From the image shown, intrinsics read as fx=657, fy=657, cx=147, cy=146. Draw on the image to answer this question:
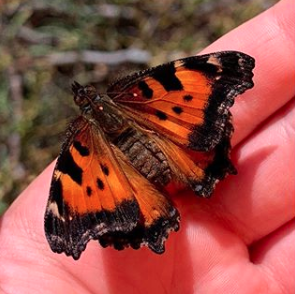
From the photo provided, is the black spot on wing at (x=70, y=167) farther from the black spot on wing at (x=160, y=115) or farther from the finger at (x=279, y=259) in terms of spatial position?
the finger at (x=279, y=259)

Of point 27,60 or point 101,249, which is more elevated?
point 101,249

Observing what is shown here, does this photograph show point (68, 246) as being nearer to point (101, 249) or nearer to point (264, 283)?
point (101, 249)

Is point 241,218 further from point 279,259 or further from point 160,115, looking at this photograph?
point 160,115

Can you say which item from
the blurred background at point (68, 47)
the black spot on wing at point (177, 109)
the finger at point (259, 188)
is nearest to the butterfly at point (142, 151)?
the black spot on wing at point (177, 109)

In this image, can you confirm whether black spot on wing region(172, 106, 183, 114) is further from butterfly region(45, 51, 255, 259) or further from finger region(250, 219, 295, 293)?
finger region(250, 219, 295, 293)

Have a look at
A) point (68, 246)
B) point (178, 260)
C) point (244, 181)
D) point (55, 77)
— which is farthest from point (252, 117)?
point (55, 77)

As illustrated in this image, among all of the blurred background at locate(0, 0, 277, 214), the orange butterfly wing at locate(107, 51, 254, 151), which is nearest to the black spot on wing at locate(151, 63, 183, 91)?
the orange butterfly wing at locate(107, 51, 254, 151)

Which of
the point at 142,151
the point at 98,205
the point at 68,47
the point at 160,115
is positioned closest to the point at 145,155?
the point at 142,151
